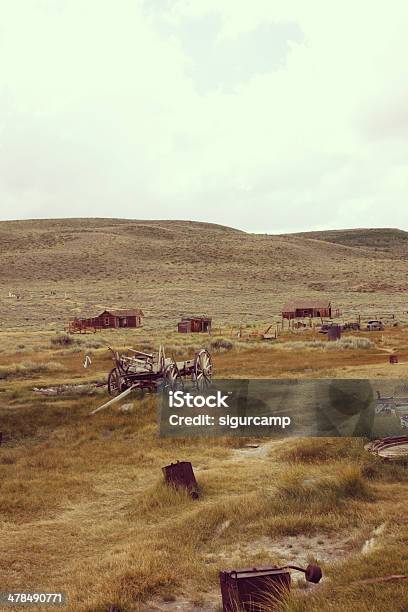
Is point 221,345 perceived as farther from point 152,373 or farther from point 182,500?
point 182,500

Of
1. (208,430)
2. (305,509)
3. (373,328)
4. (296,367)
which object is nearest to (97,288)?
(373,328)

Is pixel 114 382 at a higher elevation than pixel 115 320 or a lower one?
lower

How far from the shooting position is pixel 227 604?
5.85 metres

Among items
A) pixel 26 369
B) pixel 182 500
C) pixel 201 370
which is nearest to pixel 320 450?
pixel 182 500

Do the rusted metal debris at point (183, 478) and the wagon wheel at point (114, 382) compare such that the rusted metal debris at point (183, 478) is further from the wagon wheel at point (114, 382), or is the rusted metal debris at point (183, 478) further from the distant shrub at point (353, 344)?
the distant shrub at point (353, 344)

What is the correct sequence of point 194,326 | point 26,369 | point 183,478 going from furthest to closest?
point 194,326 → point 26,369 → point 183,478

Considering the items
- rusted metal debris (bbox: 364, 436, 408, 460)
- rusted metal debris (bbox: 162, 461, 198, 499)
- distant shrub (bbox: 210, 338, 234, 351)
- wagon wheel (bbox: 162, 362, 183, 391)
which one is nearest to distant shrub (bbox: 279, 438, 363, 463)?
rusted metal debris (bbox: 364, 436, 408, 460)

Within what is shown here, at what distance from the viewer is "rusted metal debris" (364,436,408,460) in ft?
34.8

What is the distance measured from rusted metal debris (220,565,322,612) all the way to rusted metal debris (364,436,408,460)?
5185 millimetres

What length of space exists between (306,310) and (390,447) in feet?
131

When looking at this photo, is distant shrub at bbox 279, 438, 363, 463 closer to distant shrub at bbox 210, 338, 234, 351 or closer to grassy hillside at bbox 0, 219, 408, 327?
distant shrub at bbox 210, 338, 234, 351

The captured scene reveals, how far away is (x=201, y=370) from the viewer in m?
17.9

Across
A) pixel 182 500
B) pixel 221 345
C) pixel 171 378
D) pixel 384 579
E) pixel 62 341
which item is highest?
pixel 62 341

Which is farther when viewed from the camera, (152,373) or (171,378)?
(152,373)
